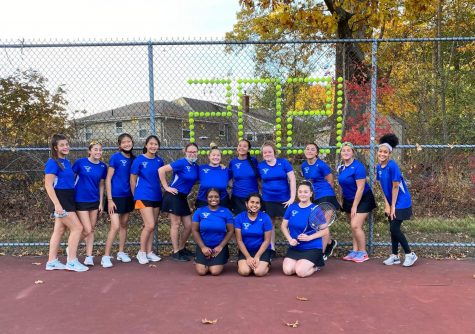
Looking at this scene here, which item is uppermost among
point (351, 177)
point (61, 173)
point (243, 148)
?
point (243, 148)

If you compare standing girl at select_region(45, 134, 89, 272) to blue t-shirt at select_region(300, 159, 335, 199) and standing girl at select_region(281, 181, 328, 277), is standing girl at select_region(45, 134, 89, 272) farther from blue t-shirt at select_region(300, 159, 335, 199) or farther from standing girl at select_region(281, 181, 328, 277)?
blue t-shirt at select_region(300, 159, 335, 199)

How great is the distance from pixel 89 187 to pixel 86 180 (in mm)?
107

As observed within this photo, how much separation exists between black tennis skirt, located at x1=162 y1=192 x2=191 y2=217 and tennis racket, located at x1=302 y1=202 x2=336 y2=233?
1871 millimetres

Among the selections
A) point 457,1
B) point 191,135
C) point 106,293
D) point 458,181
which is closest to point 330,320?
point 106,293

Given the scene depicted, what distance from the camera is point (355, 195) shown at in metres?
5.88

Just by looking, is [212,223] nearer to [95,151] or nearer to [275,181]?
[275,181]

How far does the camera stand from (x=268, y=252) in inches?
215

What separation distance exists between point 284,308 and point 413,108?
648 centimetres

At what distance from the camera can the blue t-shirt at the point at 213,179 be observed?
578cm

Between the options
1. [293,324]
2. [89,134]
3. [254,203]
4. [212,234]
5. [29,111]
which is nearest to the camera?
[293,324]

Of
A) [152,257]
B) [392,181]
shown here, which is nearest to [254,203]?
[152,257]

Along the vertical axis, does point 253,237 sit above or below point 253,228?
below

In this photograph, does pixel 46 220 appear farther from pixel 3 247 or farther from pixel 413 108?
pixel 413 108

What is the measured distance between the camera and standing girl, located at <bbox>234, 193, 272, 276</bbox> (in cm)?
525
